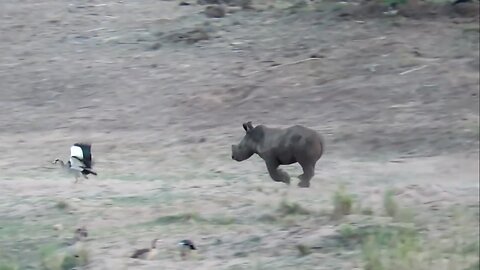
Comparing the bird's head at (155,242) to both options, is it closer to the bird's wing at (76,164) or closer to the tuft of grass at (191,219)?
the tuft of grass at (191,219)

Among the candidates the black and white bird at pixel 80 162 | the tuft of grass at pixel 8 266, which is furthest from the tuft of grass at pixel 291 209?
the black and white bird at pixel 80 162

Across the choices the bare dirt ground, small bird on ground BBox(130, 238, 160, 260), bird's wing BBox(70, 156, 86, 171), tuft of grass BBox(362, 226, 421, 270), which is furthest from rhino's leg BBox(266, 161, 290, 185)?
bird's wing BBox(70, 156, 86, 171)

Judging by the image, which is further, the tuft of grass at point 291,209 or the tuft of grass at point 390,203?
the tuft of grass at point 291,209

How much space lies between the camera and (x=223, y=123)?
1516 centimetres

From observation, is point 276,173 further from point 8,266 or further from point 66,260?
point 8,266

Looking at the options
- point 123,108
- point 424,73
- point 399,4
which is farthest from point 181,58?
point 424,73

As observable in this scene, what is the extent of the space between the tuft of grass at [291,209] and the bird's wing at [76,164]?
3350mm

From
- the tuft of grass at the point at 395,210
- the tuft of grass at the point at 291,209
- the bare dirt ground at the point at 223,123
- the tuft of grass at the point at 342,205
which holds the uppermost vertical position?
the tuft of grass at the point at 395,210

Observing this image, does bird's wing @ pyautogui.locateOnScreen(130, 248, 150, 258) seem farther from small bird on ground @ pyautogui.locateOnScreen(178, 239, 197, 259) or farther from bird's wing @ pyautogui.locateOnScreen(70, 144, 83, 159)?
bird's wing @ pyautogui.locateOnScreen(70, 144, 83, 159)

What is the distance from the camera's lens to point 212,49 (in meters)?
18.2

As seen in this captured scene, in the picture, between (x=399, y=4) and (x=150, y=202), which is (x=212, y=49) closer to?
(x=399, y=4)

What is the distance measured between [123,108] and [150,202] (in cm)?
554

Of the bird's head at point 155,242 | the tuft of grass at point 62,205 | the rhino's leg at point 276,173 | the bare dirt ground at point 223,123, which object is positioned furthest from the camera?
the tuft of grass at point 62,205

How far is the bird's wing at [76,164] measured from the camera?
504 inches
